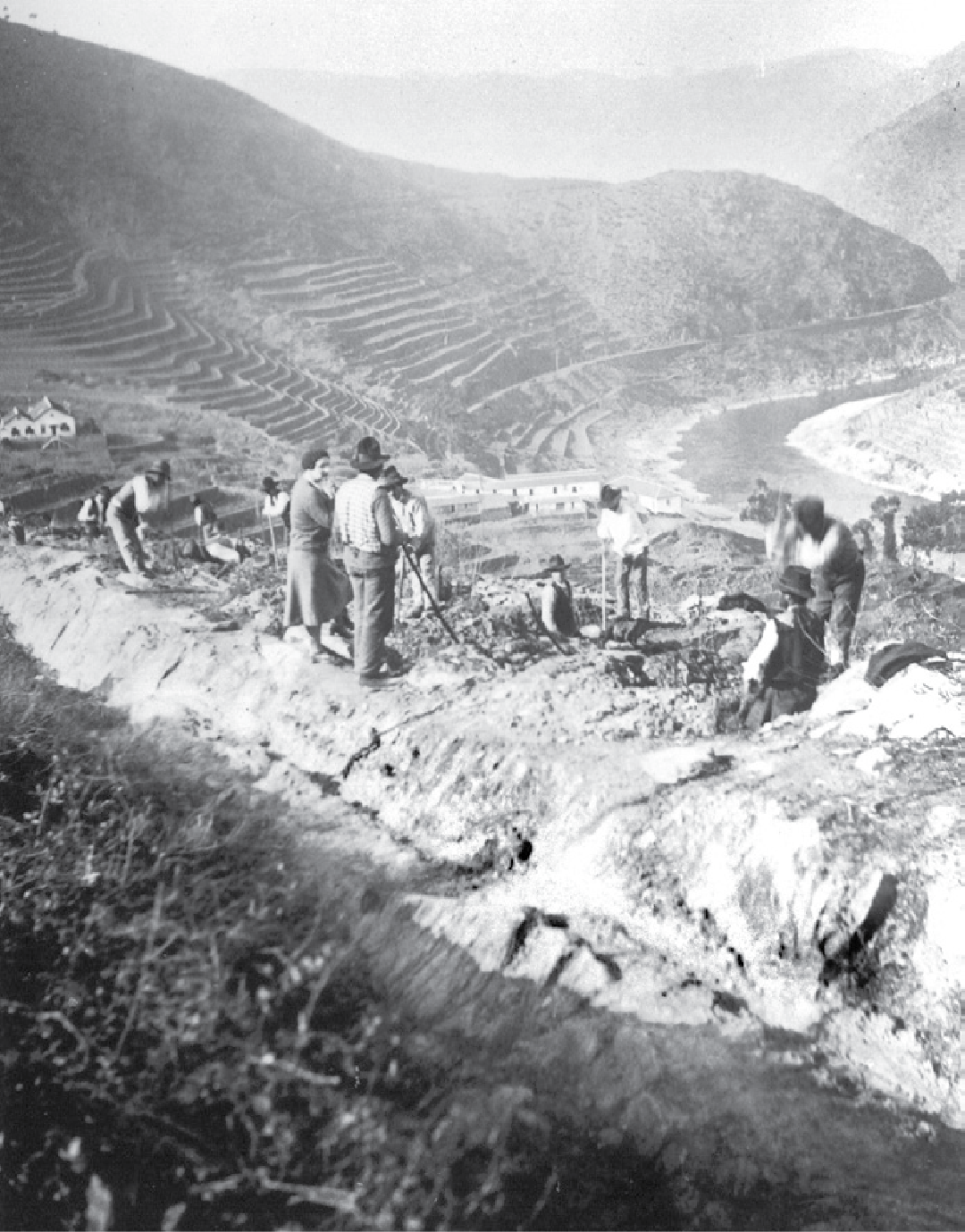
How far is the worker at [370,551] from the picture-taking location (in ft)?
14.0

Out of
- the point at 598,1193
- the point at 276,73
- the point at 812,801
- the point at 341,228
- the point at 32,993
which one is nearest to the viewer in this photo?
the point at 598,1193

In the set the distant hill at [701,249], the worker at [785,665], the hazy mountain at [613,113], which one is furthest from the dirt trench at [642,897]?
the hazy mountain at [613,113]

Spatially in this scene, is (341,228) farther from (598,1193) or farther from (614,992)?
(598,1193)

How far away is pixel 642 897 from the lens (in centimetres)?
347

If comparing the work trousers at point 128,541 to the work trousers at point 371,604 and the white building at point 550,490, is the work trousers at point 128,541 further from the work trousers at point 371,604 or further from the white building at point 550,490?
the white building at point 550,490

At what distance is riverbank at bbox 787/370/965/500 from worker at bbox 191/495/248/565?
3197 mm

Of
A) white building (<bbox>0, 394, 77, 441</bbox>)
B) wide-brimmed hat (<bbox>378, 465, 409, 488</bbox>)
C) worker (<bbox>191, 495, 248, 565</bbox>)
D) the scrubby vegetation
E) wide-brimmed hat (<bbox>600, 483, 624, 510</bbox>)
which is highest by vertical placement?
white building (<bbox>0, 394, 77, 441</bbox>)

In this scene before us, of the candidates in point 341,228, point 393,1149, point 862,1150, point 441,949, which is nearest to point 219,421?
point 341,228

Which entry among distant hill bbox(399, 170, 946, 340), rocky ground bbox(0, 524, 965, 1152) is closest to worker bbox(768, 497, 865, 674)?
rocky ground bbox(0, 524, 965, 1152)

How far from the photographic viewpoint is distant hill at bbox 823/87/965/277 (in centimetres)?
457

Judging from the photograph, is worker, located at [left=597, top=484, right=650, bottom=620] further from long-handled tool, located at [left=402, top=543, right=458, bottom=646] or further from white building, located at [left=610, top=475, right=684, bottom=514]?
long-handled tool, located at [left=402, top=543, right=458, bottom=646]

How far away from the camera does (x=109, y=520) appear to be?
5316mm

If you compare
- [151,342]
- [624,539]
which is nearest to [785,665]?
[624,539]

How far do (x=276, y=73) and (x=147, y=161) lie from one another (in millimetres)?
939
